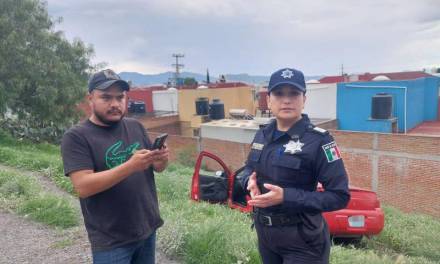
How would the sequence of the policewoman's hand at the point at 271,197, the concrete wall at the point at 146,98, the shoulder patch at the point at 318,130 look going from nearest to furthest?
the policewoman's hand at the point at 271,197 → the shoulder patch at the point at 318,130 → the concrete wall at the point at 146,98

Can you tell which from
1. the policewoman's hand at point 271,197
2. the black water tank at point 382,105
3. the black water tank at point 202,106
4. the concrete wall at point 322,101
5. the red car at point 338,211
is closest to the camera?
the policewoman's hand at point 271,197

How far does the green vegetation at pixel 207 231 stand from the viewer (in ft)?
12.1

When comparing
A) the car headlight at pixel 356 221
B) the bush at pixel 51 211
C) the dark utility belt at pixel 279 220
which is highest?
the dark utility belt at pixel 279 220

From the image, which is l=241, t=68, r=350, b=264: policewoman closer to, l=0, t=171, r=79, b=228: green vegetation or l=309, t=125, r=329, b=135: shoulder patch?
l=309, t=125, r=329, b=135: shoulder patch

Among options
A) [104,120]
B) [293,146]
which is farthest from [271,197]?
[104,120]

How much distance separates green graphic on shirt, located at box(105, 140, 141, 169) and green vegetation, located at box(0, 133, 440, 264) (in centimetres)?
162

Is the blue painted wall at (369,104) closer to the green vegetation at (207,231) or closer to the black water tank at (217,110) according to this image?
the black water tank at (217,110)

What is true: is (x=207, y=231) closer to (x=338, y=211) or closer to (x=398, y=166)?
(x=338, y=211)

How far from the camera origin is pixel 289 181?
226 cm

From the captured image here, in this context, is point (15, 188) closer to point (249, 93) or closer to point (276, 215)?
point (276, 215)

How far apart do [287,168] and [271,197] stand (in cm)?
20

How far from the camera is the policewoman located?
7.14 feet

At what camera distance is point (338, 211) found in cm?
647

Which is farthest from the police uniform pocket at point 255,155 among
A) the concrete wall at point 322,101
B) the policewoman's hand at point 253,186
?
the concrete wall at point 322,101
